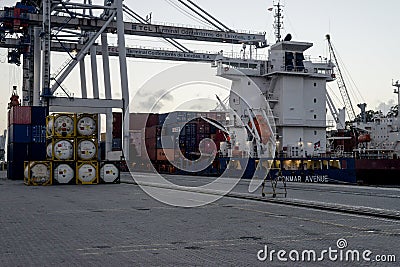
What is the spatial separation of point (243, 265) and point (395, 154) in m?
36.4

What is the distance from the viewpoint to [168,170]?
47.0 m

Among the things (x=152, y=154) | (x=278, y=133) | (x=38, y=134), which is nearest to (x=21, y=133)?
(x=38, y=134)

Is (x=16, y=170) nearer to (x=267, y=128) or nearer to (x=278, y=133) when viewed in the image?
(x=267, y=128)

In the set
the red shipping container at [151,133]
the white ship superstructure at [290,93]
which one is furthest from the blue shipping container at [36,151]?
the white ship superstructure at [290,93]

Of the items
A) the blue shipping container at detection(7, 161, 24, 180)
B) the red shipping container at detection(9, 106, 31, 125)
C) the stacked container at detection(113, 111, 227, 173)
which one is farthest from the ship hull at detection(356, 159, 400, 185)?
the blue shipping container at detection(7, 161, 24, 180)

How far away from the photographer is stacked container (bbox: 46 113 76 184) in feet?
97.9

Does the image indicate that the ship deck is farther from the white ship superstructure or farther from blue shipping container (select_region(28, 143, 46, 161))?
the white ship superstructure

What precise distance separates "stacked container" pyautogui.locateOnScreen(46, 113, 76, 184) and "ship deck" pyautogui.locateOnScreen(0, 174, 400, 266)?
13.9 m

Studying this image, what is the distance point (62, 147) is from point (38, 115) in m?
7.79

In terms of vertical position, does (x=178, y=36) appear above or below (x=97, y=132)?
above

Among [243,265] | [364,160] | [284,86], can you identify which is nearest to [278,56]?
[284,86]

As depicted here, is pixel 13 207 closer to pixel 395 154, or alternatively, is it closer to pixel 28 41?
pixel 395 154

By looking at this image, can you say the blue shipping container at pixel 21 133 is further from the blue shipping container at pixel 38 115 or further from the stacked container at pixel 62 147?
the stacked container at pixel 62 147
